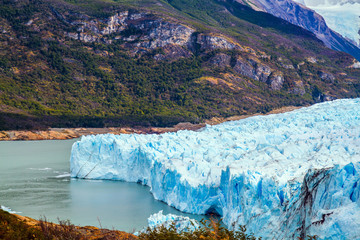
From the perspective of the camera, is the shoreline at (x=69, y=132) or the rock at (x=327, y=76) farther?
the rock at (x=327, y=76)

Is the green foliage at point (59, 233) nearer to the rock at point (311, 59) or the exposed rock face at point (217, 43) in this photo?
the exposed rock face at point (217, 43)

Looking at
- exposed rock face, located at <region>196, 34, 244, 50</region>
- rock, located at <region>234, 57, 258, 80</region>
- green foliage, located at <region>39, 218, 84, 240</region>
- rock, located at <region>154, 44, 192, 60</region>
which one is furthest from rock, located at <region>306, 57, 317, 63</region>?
green foliage, located at <region>39, 218, 84, 240</region>

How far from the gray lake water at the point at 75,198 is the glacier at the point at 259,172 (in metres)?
1.03

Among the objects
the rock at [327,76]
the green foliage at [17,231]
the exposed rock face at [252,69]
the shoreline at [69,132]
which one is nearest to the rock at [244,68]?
the exposed rock face at [252,69]

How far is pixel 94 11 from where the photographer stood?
93.8m

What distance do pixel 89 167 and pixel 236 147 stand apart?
1060cm

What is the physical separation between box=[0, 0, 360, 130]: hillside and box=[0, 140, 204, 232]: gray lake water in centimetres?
3419

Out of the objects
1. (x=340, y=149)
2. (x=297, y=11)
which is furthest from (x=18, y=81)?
(x=297, y=11)

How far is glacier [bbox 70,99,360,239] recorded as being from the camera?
9.99 m

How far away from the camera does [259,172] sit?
15828mm

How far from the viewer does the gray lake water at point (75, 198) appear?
19562 mm

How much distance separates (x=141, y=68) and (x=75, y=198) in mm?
65185

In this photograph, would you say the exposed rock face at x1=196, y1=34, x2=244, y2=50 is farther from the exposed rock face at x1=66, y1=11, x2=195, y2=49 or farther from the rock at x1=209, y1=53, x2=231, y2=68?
the exposed rock face at x1=66, y1=11, x2=195, y2=49

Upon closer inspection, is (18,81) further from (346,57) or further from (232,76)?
(346,57)
